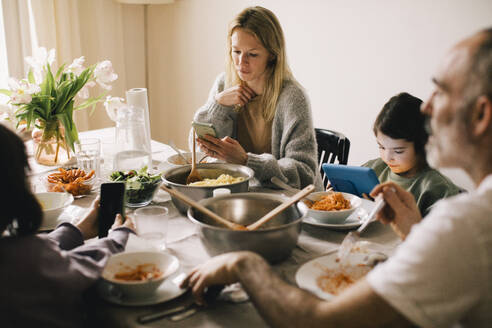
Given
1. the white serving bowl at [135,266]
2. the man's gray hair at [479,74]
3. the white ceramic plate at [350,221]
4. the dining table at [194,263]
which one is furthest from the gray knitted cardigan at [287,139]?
the man's gray hair at [479,74]

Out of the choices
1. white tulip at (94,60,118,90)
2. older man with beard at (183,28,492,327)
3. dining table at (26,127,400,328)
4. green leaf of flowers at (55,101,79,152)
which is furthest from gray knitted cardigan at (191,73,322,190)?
older man with beard at (183,28,492,327)

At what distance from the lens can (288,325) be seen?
850mm

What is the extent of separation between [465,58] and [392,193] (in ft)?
1.72

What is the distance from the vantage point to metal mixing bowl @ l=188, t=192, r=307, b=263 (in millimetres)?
1086

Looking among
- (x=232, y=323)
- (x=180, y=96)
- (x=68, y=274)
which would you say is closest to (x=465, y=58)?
(x=232, y=323)

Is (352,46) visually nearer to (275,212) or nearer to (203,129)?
(203,129)

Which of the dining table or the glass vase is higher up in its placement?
the glass vase

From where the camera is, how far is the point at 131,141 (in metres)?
1.92

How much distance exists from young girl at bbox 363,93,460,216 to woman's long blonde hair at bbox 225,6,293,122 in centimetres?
53

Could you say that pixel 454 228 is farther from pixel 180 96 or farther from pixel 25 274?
pixel 180 96

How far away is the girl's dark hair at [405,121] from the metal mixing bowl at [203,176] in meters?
0.61

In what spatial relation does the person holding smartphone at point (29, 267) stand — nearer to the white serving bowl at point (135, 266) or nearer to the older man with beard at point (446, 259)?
the white serving bowl at point (135, 266)

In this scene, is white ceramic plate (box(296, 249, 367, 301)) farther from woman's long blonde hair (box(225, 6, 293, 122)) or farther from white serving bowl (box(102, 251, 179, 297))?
woman's long blonde hair (box(225, 6, 293, 122))

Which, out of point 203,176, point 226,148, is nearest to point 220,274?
A: point 203,176
